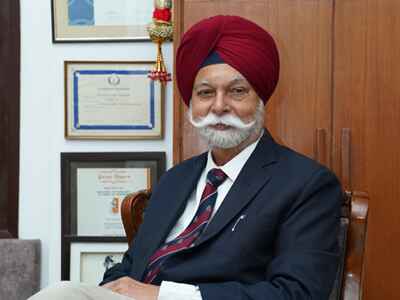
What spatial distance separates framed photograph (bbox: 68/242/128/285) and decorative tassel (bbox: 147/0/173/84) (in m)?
0.77

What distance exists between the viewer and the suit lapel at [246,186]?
1.62m

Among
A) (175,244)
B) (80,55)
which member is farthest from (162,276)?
(80,55)

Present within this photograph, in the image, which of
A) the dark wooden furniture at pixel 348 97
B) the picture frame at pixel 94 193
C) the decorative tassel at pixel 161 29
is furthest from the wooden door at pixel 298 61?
the picture frame at pixel 94 193

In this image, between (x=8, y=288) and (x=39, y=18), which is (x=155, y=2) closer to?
(x=39, y=18)

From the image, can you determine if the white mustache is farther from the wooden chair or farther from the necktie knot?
the wooden chair

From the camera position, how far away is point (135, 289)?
5.20 feet

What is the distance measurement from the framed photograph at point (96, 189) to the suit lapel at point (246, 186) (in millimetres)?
1002

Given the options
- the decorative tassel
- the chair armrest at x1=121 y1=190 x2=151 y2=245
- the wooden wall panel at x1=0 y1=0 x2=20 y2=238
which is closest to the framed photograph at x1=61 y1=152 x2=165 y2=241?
the wooden wall panel at x1=0 y1=0 x2=20 y2=238

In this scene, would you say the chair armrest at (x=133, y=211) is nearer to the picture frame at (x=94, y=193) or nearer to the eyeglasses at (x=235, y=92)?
the eyeglasses at (x=235, y=92)

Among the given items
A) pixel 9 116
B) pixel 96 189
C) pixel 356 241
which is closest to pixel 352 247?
pixel 356 241

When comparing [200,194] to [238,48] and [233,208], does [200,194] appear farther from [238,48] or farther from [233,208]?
[238,48]

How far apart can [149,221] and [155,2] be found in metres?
1.02

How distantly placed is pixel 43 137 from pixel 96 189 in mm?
329

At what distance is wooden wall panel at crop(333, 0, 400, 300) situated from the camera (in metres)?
2.06
